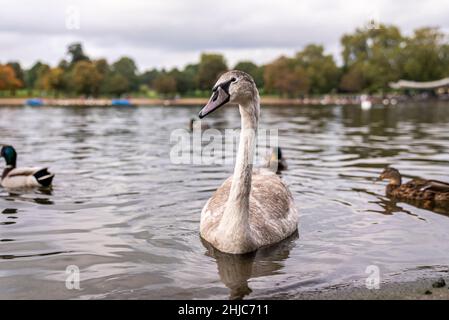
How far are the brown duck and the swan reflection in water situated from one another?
4881 millimetres

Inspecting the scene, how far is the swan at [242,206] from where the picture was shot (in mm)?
7918

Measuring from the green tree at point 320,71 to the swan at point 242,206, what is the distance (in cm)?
14756

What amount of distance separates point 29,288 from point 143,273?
1.55 meters

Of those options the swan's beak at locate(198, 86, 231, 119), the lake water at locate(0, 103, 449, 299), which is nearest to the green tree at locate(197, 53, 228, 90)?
the lake water at locate(0, 103, 449, 299)

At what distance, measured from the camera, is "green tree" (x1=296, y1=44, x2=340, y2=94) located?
156m

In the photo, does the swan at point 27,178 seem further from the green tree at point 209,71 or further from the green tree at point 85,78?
the green tree at point 209,71

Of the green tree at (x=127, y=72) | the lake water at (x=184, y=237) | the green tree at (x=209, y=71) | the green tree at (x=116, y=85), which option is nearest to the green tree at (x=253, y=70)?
the green tree at (x=209, y=71)

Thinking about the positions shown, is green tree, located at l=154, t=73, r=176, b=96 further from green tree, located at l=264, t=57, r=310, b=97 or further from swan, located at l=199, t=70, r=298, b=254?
swan, located at l=199, t=70, r=298, b=254

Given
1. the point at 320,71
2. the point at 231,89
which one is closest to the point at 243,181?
the point at 231,89

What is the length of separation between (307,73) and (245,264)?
5888 inches

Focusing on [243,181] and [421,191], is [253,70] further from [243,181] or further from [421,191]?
[243,181]

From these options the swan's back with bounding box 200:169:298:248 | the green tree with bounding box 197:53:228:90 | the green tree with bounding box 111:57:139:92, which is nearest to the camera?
the swan's back with bounding box 200:169:298:248
